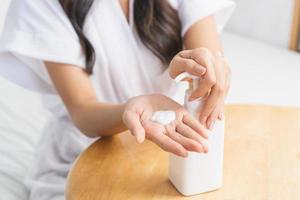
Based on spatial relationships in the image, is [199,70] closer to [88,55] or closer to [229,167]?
[229,167]

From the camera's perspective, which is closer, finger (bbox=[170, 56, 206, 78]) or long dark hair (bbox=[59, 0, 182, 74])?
A: finger (bbox=[170, 56, 206, 78])

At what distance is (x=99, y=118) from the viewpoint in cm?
85

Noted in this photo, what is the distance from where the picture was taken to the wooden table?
0.70 meters

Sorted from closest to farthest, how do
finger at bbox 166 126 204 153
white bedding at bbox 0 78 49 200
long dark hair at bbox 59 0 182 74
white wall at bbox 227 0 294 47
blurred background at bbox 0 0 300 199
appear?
finger at bbox 166 126 204 153 → long dark hair at bbox 59 0 182 74 → white bedding at bbox 0 78 49 200 → blurred background at bbox 0 0 300 199 → white wall at bbox 227 0 294 47

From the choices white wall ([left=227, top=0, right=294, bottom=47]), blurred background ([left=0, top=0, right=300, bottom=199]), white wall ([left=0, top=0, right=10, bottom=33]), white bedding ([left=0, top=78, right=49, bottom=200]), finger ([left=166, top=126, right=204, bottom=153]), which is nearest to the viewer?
finger ([left=166, top=126, right=204, bottom=153])

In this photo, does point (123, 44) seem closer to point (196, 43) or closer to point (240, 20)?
point (196, 43)

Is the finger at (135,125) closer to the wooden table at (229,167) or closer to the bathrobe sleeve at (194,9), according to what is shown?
the wooden table at (229,167)

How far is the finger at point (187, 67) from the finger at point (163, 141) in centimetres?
8

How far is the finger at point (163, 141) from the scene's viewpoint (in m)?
0.65

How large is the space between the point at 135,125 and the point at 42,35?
1.10 feet

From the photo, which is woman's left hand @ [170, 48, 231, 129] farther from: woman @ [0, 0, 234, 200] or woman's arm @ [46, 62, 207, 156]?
woman @ [0, 0, 234, 200]

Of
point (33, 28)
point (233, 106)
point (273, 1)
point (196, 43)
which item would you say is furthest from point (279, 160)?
point (273, 1)

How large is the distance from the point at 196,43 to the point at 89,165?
1.16 feet

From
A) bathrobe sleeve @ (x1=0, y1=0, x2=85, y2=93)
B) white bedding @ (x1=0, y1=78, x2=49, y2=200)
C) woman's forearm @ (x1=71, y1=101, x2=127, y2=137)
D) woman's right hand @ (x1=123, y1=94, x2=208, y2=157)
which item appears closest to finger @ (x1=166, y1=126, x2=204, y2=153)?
woman's right hand @ (x1=123, y1=94, x2=208, y2=157)
